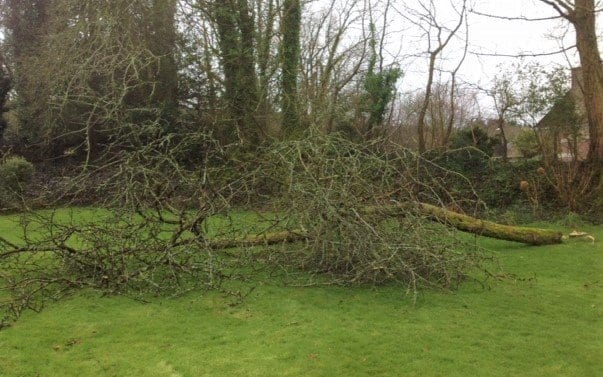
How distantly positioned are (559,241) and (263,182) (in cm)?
485

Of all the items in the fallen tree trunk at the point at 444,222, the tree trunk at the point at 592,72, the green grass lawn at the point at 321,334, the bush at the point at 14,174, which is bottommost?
the green grass lawn at the point at 321,334

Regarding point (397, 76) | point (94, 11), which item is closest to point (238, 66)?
point (94, 11)

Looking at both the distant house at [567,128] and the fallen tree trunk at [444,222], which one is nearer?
the fallen tree trunk at [444,222]

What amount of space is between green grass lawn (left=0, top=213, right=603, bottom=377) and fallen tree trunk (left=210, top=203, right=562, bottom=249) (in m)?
0.92

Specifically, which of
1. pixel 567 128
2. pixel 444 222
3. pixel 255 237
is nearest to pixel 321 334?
pixel 255 237

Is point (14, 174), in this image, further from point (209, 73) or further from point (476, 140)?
point (476, 140)

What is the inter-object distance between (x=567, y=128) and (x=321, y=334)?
11.9 metres

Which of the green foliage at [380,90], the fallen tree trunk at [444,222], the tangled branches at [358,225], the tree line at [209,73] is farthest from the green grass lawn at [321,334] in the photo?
the green foliage at [380,90]

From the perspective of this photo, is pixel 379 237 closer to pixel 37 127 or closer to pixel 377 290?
pixel 377 290

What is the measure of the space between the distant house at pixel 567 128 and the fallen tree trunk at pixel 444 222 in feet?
18.9

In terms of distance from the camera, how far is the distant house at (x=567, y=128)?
44.5 ft

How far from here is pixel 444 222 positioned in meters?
6.79

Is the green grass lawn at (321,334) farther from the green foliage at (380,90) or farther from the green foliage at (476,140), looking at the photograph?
the green foliage at (380,90)

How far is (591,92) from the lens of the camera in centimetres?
1298
